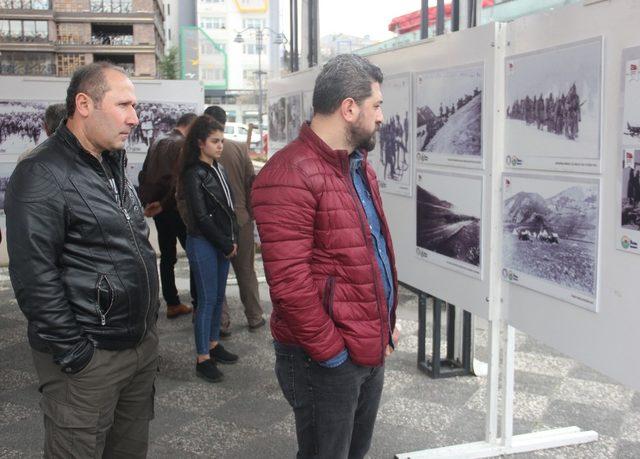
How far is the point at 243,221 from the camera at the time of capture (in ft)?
17.2

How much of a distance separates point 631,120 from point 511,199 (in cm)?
72

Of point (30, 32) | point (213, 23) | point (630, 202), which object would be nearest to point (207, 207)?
point (630, 202)

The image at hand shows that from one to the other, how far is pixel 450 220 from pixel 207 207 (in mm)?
1714

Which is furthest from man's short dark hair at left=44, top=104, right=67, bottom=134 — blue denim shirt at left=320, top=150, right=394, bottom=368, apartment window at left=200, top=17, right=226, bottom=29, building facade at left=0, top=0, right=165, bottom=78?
apartment window at left=200, top=17, right=226, bottom=29

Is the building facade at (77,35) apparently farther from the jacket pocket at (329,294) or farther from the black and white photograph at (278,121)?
the jacket pocket at (329,294)

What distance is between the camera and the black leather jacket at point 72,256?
2.00 meters

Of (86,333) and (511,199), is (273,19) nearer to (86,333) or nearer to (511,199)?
(511,199)

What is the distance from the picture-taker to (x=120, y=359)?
2.22 meters

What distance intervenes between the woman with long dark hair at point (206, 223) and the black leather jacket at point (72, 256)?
1.90 metres

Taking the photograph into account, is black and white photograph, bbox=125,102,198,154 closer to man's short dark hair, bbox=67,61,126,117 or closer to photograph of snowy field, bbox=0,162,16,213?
photograph of snowy field, bbox=0,162,16,213

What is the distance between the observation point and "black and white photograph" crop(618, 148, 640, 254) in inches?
80.4

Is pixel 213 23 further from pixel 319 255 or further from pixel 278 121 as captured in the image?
pixel 319 255

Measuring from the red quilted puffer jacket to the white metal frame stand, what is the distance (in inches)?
41.4

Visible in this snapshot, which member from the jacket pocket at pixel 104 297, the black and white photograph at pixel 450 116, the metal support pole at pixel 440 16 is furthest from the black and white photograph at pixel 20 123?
the jacket pocket at pixel 104 297
